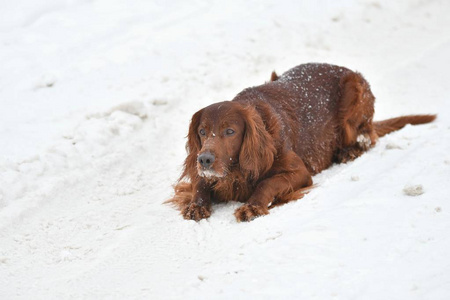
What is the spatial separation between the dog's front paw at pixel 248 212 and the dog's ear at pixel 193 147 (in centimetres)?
60

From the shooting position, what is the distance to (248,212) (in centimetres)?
345

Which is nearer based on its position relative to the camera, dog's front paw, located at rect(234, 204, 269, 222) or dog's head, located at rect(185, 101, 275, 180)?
dog's front paw, located at rect(234, 204, 269, 222)

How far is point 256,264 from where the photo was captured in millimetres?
2738

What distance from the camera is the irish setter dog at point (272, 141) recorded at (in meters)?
3.68

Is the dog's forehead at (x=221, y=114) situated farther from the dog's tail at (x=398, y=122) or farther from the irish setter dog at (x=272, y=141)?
the dog's tail at (x=398, y=122)

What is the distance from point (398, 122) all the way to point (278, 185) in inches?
75.0

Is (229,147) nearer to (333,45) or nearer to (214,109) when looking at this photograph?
(214,109)

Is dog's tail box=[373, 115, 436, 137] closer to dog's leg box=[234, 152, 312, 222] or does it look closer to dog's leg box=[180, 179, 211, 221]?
dog's leg box=[234, 152, 312, 222]

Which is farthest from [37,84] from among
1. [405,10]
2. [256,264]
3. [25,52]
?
[405,10]


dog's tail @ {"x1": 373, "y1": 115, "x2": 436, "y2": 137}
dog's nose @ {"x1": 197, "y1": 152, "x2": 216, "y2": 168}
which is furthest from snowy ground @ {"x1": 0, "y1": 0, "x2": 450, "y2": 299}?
dog's nose @ {"x1": 197, "y1": 152, "x2": 216, "y2": 168}

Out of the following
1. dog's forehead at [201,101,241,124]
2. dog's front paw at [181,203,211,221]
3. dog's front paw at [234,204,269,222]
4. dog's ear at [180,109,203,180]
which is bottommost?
dog's front paw at [181,203,211,221]

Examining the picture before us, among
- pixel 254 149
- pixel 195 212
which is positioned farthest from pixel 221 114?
pixel 195 212

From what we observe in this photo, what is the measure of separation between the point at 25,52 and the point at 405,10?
5.67 meters

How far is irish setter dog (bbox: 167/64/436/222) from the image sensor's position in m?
3.68
